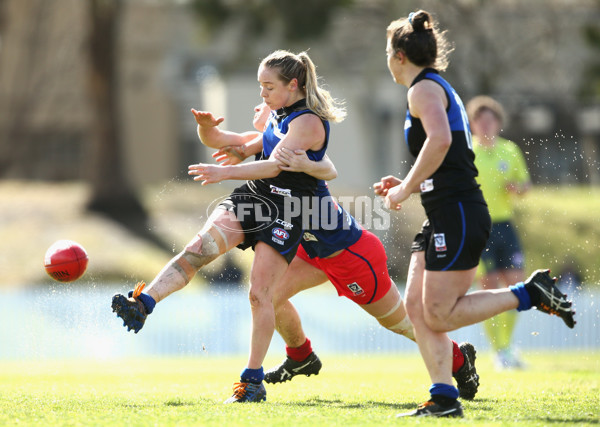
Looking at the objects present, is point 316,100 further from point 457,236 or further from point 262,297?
point 457,236

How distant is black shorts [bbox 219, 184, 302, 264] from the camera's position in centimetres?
574

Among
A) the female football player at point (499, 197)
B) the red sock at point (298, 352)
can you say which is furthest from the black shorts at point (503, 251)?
the red sock at point (298, 352)

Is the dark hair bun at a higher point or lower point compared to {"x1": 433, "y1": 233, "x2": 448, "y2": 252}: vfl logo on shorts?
higher

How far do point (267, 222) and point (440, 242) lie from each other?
1.30 m

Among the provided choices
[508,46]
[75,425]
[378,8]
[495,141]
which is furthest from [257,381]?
[508,46]

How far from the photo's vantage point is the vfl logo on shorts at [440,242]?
489 centimetres

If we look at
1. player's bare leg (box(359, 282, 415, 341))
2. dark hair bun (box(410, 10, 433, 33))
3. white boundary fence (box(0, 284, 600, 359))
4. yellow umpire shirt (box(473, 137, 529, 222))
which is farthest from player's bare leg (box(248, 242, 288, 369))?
white boundary fence (box(0, 284, 600, 359))

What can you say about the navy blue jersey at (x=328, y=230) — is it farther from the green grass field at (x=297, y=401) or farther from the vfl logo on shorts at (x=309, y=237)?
the green grass field at (x=297, y=401)

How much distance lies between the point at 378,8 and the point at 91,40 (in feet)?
27.1

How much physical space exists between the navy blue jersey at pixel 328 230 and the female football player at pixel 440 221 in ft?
3.11

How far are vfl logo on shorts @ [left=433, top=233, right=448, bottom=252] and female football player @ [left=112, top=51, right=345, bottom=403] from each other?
117 centimetres

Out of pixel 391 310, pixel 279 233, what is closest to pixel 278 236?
pixel 279 233

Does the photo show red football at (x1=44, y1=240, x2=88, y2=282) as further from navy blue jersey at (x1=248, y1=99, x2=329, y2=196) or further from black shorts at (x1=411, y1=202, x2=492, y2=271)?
black shorts at (x1=411, y1=202, x2=492, y2=271)

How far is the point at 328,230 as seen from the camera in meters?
6.01
